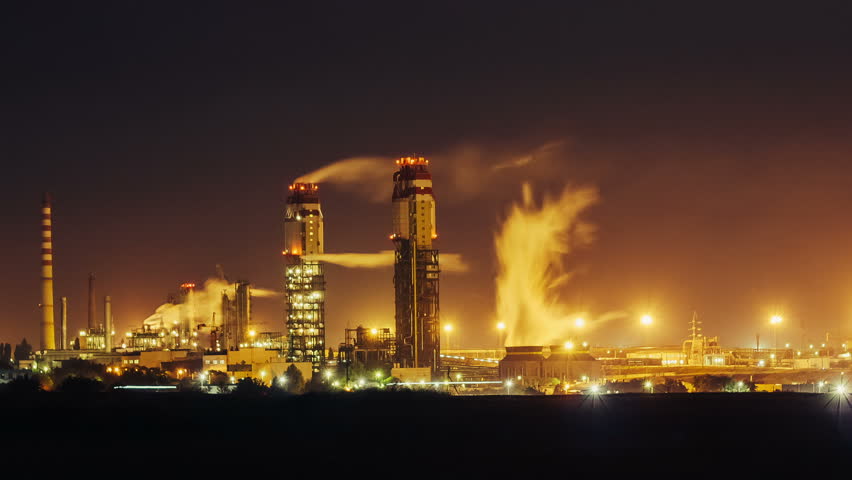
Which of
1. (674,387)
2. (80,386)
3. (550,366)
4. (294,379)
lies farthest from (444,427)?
(550,366)

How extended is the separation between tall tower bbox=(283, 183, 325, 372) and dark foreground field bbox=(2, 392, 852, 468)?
52543mm

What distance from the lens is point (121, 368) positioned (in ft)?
516

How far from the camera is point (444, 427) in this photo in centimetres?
7175

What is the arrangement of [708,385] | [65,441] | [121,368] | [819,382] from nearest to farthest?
[65,441] < [708,385] < [121,368] < [819,382]

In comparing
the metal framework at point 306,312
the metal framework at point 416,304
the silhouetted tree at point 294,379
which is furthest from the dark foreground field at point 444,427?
the metal framework at point 306,312

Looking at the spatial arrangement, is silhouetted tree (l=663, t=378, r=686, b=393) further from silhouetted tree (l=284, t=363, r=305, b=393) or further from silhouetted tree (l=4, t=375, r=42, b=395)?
silhouetted tree (l=4, t=375, r=42, b=395)

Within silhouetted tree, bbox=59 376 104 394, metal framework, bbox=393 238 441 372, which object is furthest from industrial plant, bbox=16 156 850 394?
silhouetted tree, bbox=59 376 104 394

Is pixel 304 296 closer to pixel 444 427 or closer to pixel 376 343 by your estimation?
pixel 376 343

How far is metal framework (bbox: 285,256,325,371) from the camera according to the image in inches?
5812

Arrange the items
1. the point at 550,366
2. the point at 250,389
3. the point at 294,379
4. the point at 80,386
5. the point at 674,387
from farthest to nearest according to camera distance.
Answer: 1. the point at 550,366
2. the point at 674,387
3. the point at 294,379
4. the point at 250,389
5. the point at 80,386

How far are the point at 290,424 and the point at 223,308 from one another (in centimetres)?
10505

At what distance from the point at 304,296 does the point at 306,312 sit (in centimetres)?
190

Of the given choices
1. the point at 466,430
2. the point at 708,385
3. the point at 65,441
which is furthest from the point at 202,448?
the point at 708,385

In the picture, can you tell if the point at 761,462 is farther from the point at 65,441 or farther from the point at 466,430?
the point at 65,441
